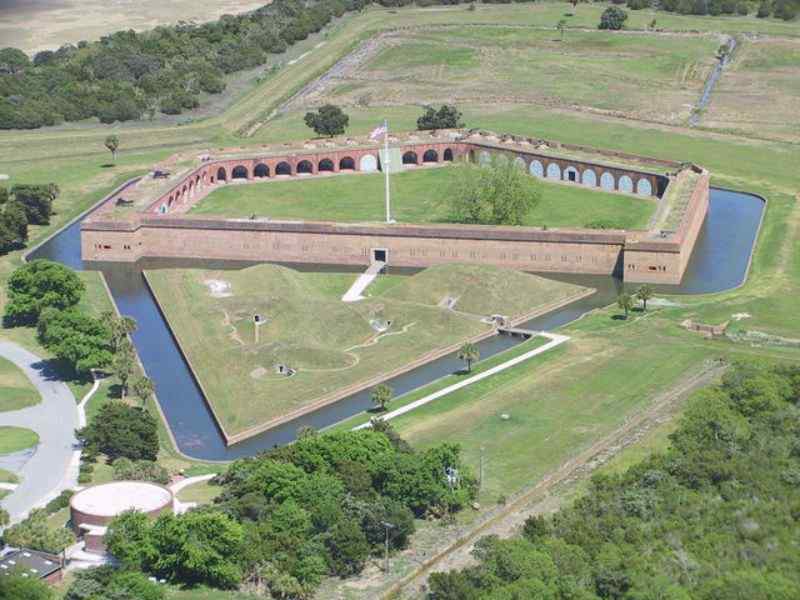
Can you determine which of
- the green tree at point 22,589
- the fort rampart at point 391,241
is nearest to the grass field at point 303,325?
the fort rampart at point 391,241

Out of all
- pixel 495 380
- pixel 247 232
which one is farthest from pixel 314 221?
pixel 495 380

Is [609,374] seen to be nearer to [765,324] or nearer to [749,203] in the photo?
[765,324]

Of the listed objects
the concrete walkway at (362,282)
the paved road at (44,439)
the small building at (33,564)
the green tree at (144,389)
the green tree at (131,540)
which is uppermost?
the green tree at (131,540)

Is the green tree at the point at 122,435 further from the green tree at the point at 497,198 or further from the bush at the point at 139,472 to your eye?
the green tree at the point at 497,198

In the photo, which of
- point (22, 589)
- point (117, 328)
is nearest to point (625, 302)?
point (117, 328)

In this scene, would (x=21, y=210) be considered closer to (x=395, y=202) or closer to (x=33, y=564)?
(x=395, y=202)

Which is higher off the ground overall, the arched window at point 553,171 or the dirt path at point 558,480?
the dirt path at point 558,480
